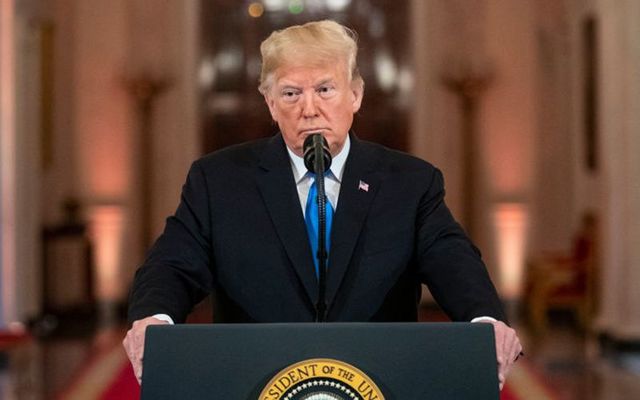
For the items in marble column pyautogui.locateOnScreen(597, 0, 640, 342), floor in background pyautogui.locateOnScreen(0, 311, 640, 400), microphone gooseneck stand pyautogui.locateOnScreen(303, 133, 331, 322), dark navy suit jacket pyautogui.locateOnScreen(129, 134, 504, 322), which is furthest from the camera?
marble column pyautogui.locateOnScreen(597, 0, 640, 342)

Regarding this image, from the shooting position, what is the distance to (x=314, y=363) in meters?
2.53

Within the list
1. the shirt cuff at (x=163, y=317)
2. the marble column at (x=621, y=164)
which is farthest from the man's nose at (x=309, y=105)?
the marble column at (x=621, y=164)

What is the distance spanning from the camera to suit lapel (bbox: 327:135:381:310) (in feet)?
10.1

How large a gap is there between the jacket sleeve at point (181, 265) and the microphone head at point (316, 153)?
343 millimetres

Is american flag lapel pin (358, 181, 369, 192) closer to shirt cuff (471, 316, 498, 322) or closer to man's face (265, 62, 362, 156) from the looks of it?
man's face (265, 62, 362, 156)

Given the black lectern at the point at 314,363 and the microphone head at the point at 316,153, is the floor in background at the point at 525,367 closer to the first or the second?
the microphone head at the point at 316,153

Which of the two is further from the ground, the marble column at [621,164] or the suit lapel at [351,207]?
the suit lapel at [351,207]

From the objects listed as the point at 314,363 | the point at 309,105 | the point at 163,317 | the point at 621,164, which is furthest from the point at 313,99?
the point at 621,164

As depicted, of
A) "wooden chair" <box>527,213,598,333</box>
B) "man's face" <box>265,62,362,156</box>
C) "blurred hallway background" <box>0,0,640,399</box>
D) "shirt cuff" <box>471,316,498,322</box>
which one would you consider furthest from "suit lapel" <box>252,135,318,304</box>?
"blurred hallway background" <box>0,0,640,399</box>

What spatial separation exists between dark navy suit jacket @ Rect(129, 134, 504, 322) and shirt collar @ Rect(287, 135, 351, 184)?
2 cm

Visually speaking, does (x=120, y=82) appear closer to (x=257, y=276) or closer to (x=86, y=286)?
(x=86, y=286)

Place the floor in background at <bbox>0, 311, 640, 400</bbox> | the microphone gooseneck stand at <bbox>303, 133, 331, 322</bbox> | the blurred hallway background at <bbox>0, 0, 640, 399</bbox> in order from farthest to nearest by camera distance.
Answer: the blurred hallway background at <bbox>0, 0, 640, 399</bbox>
the floor in background at <bbox>0, 311, 640, 400</bbox>
the microphone gooseneck stand at <bbox>303, 133, 331, 322</bbox>

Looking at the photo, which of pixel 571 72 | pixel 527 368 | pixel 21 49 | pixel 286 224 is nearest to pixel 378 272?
pixel 286 224

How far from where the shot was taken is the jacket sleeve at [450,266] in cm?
298
